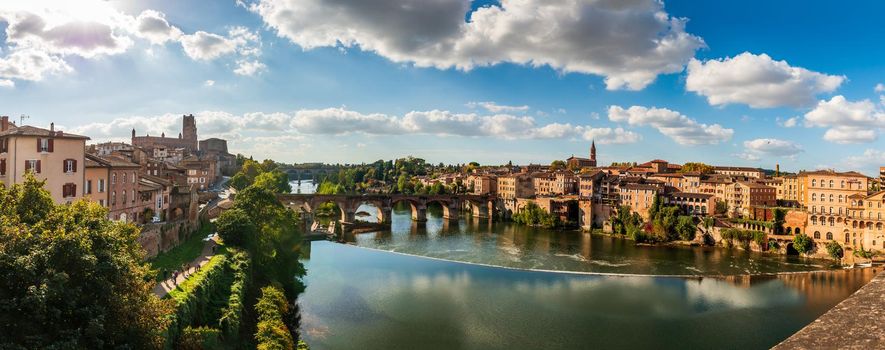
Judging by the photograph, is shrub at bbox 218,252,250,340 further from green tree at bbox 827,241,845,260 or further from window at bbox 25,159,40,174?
green tree at bbox 827,241,845,260

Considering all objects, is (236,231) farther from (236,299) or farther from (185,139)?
(185,139)

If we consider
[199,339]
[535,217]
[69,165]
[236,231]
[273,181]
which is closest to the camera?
[199,339]

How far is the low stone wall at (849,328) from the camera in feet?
66.7

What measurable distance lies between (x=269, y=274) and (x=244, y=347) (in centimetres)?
1019

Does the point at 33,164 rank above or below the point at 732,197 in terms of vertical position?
above

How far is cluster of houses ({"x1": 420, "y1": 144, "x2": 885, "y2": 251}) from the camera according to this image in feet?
142

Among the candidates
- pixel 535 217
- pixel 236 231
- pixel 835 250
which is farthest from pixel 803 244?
pixel 236 231

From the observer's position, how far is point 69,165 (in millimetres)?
22438

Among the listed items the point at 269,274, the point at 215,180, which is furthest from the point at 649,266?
the point at 215,180

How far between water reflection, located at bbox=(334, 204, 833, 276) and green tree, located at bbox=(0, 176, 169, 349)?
2979 centimetres

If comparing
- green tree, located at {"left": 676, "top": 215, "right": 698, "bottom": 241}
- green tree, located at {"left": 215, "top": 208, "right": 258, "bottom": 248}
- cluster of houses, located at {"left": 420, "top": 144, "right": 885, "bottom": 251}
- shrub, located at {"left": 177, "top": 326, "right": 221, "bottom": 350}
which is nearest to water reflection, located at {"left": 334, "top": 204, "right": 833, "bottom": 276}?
Result: green tree, located at {"left": 676, "top": 215, "right": 698, "bottom": 241}

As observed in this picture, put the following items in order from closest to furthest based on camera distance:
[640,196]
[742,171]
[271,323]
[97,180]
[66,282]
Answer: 1. [66,282]
2. [271,323]
3. [97,180]
4. [640,196]
5. [742,171]

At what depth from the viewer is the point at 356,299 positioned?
1110 inches

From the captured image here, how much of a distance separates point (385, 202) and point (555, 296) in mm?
38757
